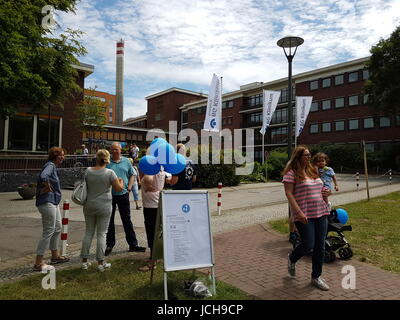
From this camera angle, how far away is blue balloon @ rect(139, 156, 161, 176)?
15.9ft

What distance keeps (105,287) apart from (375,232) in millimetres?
6293

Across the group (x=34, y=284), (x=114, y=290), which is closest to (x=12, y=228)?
(x=34, y=284)

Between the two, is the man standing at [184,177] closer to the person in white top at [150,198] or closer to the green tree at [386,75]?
the person in white top at [150,198]

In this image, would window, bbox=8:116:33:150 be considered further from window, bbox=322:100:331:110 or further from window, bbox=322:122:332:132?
window, bbox=322:100:331:110

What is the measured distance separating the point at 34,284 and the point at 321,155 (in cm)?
533

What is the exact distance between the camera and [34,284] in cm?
430

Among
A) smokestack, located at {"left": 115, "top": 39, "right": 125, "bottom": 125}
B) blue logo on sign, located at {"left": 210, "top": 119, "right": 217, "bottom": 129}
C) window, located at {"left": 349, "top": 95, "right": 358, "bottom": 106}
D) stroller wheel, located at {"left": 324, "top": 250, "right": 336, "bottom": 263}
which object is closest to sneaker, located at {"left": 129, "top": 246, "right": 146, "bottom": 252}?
stroller wheel, located at {"left": 324, "top": 250, "right": 336, "bottom": 263}

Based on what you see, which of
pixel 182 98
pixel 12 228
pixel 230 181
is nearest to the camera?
pixel 12 228

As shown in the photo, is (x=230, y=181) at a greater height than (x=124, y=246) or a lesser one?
greater

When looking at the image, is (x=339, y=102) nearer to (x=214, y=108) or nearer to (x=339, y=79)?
(x=339, y=79)

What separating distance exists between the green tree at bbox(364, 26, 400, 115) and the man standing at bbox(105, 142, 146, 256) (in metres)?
30.2

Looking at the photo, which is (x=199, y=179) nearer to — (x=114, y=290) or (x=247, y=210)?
(x=247, y=210)

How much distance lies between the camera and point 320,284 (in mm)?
4211

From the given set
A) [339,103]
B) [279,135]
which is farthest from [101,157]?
[279,135]
